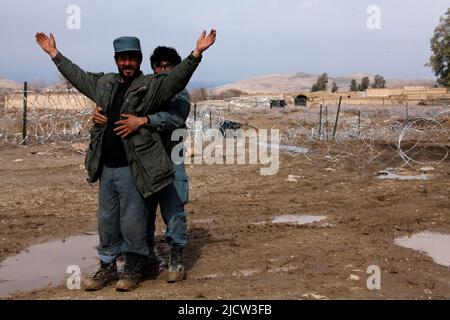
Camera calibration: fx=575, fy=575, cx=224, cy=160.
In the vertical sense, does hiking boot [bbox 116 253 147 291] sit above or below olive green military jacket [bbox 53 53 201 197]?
below

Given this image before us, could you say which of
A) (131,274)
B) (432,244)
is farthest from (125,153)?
(432,244)

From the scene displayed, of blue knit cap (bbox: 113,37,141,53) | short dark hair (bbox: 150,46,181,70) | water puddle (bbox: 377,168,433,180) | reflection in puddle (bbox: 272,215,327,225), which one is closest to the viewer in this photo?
blue knit cap (bbox: 113,37,141,53)

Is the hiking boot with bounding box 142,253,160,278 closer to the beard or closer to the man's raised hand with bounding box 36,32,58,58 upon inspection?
the beard

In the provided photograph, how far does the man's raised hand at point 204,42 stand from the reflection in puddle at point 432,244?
3.06 m

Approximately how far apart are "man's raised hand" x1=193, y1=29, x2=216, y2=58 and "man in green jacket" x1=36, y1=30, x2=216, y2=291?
16 cm

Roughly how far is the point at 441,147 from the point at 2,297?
13.8m

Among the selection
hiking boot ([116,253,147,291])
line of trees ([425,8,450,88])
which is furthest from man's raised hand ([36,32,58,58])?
line of trees ([425,8,450,88])

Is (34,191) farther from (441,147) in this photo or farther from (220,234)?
(441,147)

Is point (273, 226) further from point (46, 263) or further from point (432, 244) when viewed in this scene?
point (46, 263)

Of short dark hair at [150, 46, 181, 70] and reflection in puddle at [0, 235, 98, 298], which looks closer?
short dark hair at [150, 46, 181, 70]

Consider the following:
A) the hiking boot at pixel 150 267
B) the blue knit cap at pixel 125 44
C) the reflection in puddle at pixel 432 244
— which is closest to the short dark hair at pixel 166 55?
the blue knit cap at pixel 125 44

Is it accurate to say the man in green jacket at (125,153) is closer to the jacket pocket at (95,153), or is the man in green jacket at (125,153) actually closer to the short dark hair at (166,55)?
the jacket pocket at (95,153)

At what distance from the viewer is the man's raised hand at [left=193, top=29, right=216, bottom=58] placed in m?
4.05

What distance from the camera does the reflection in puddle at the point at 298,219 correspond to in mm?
7188
